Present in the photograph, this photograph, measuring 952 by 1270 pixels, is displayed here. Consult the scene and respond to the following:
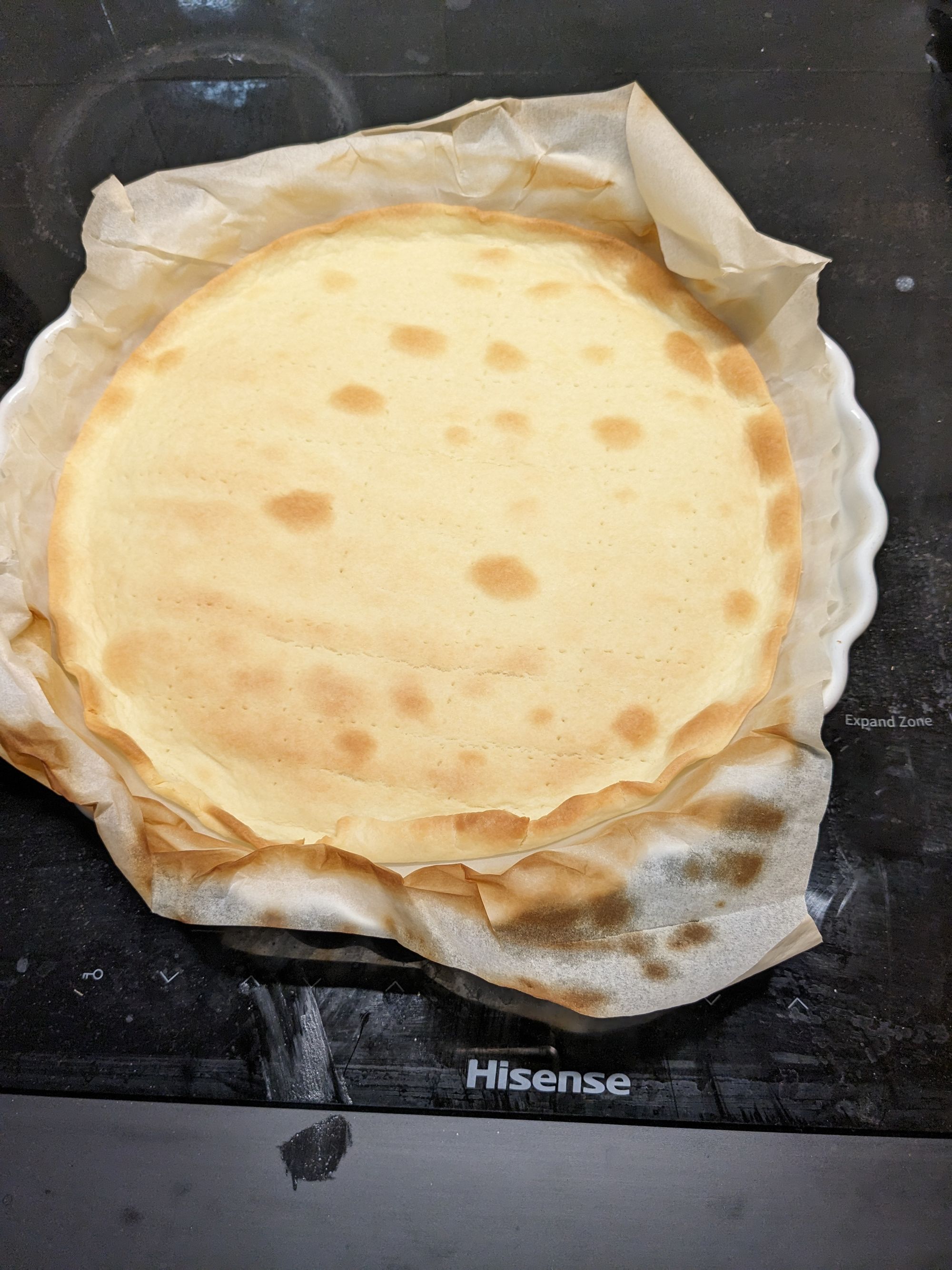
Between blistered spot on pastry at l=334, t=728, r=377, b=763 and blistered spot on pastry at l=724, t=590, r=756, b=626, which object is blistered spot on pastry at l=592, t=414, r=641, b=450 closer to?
blistered spot on pastry at l=724, t=590, r=756, b=626

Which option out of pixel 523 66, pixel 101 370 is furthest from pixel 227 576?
pixel 523 66

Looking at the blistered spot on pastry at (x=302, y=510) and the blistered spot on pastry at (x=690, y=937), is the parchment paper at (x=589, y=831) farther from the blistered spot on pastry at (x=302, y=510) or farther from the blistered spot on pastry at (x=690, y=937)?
the blistered spot on pastry at (x=302, y=510)

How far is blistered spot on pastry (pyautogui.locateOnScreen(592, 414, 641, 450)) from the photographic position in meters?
1.35

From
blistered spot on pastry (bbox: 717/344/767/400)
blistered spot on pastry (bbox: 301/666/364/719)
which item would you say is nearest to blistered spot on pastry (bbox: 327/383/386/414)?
blistered spot on pastry (bbox: 301/666/364/719)

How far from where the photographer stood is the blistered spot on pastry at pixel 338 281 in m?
1.48

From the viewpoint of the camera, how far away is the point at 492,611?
124 centimetres

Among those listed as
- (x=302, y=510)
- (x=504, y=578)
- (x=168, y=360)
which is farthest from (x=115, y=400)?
(x=504, y=578)

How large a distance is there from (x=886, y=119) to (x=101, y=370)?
1.41 m

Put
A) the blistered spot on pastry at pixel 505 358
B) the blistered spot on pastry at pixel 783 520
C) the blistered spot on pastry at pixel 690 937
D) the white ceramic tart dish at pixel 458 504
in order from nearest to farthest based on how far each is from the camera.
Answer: the blistered spot on pastry at pixel 690 937
the white ceramic tart dish at pixel 458 504
the blistered spot on pastry at pixel 783 520
the blistered spot on pastry at pixel 505 358

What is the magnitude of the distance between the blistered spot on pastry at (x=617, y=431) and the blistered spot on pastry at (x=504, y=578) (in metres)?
0.23

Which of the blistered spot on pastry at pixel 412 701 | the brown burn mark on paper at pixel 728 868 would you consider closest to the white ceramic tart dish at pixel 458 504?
the blistered spot on pastry at pixel 412 701

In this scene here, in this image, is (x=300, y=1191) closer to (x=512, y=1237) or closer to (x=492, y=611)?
(x=512, y=1237)

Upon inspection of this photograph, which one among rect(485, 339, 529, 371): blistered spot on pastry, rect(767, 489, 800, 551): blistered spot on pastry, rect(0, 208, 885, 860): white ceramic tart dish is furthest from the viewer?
rect(485, 339, 529, 371): blistered spot on pastry

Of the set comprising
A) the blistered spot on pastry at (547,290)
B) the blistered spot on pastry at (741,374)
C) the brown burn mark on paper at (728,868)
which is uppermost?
→ the blistered spot on pastry at (547,290)
